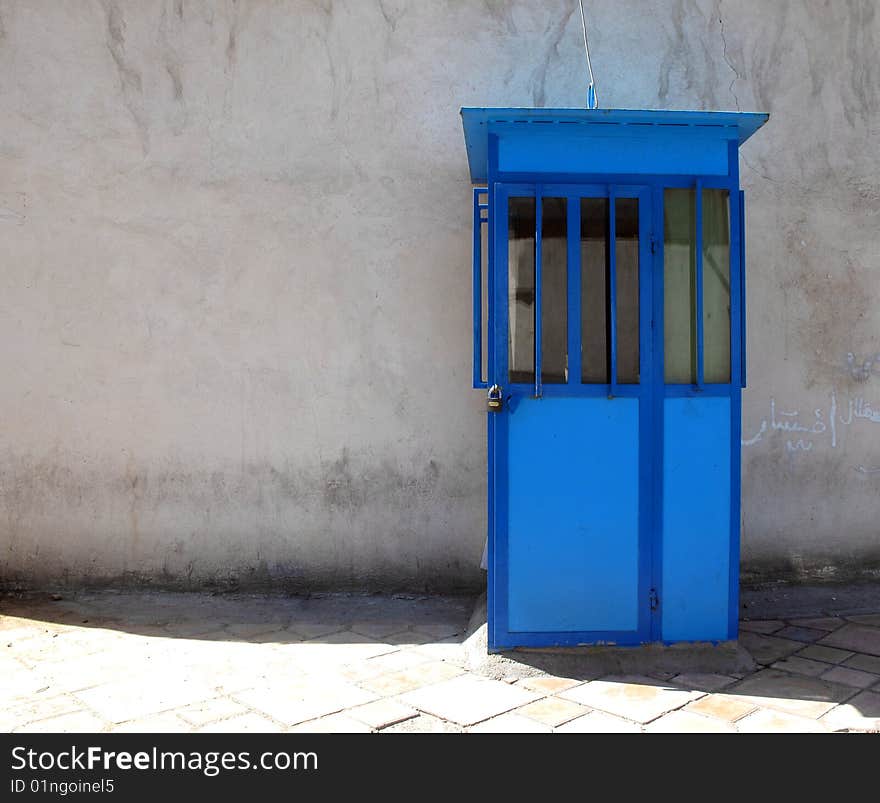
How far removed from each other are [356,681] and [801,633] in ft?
8.24

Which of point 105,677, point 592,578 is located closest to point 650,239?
point 592,578

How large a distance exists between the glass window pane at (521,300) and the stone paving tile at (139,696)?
207 centimetres

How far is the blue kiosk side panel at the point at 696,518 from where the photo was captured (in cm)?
377

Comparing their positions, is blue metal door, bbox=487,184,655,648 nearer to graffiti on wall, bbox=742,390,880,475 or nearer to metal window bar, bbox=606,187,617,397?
metal window bar, bbox=606,187,617,397

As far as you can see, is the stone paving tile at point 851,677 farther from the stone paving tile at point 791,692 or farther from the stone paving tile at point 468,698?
the stone paving tile at point 468,698

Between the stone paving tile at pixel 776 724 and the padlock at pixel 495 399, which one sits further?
the padlock at pixel 495 399

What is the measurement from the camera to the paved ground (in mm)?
3115

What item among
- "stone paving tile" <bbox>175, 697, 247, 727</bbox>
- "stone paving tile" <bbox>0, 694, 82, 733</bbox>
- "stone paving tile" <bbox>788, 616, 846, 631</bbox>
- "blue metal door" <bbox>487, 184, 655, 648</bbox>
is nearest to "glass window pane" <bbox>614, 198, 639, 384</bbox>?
"blue metal door" <bbox>487, 184, 655, 648</bbox>

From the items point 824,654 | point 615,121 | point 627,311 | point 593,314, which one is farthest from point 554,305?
point 824,654

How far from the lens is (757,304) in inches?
204

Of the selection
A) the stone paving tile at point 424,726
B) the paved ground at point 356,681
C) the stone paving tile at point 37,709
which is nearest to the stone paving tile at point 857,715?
the paved ground at point 356,681

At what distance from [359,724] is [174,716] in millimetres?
771

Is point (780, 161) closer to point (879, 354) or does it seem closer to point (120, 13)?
point (879, 354)

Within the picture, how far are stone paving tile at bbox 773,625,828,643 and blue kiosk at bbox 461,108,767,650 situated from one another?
0.69 metres
